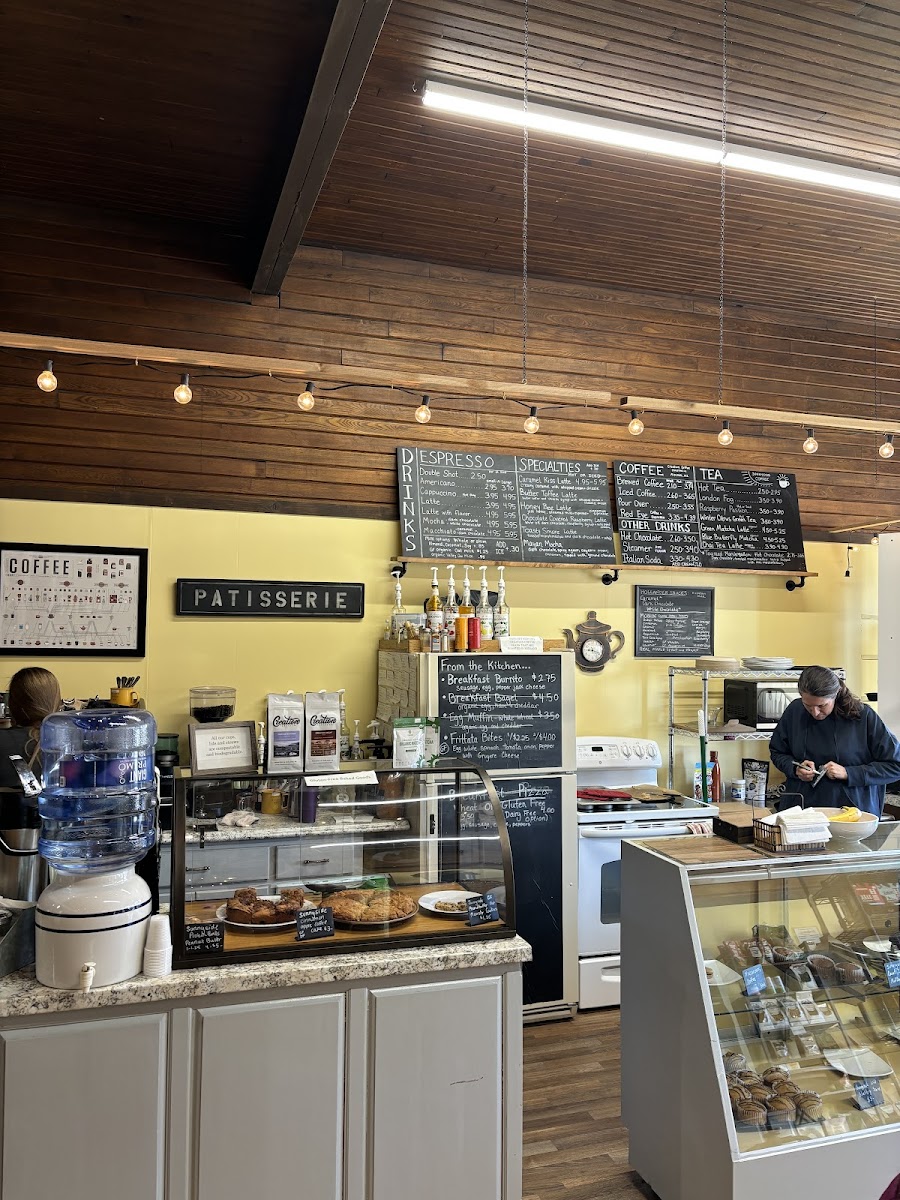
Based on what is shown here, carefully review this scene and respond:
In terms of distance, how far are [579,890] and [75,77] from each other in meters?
4.18

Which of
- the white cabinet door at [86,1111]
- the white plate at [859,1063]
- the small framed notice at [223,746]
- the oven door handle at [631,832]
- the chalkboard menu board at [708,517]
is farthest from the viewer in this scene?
the chalkboard menu board at [708,517]

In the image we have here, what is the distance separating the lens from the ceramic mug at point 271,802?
248cm

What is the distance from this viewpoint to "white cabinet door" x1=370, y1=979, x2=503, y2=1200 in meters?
2.36

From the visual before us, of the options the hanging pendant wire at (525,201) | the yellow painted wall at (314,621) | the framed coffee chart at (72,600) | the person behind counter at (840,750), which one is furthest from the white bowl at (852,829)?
the framed coffee chart at (72,600)

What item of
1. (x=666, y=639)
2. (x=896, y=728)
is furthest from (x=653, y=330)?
(x=896, y=728)

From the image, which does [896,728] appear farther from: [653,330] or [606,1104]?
[606,1104]

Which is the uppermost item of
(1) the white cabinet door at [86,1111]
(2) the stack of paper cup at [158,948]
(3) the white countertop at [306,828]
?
(3) the white countertop at [306,828]

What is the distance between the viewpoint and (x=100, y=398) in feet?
15.0

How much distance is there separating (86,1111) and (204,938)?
1.48 feet

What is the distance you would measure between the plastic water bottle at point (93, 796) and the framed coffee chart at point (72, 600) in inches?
88.1

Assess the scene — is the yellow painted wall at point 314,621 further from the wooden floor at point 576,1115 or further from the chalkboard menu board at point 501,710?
the wooden floor at point 576,1115

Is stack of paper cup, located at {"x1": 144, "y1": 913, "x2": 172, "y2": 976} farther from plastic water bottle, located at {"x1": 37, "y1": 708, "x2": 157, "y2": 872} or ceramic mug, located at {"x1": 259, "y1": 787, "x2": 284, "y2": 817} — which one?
ceramic mug, located at {"x1": 259, "y1": 787, "x2": 284, "y2": 817}

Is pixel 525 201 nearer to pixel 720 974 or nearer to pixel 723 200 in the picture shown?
pixel 723 200

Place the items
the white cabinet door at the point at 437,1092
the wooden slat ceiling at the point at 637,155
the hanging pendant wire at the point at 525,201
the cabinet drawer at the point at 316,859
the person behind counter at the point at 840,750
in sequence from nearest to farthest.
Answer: the white cabinet door at the point at 437,1092
the cabinet drawer at the point at 316,859
the wooden slat ceiling at the point at 637,155
the hanging pendant wire at the point at 525,201
the person behind counter at the point at 840,750
